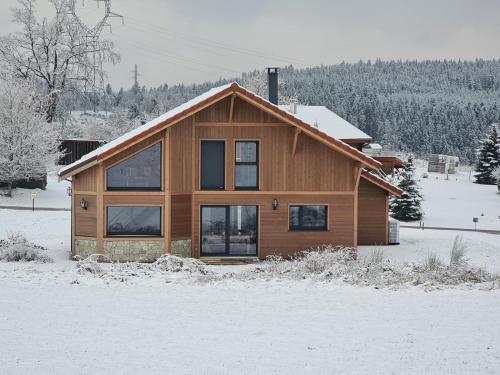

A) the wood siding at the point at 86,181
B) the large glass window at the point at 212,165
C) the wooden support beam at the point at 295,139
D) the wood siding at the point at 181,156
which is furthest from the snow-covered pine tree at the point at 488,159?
the wood siding at the point at 86,181

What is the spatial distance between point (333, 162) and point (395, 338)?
1213 centimetres

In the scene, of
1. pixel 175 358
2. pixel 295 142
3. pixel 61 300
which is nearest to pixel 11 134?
pixel 295 142

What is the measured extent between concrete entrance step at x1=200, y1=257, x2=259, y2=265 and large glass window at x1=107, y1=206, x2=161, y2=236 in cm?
188

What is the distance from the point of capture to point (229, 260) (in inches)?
913

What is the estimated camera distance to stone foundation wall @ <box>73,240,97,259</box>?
22703 millimetres

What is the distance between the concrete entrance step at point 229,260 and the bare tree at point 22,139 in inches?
760

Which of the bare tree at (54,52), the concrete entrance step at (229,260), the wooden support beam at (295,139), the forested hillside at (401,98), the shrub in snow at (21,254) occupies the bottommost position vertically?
the concrete entrance step at (229,260)

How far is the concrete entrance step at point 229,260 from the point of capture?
22.9m

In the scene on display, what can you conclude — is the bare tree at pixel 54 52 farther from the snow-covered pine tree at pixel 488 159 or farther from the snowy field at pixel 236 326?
the snow-covered pine tree at pixel 488 159

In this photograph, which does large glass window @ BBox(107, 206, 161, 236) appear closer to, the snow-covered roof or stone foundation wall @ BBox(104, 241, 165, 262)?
stone foundation wall @ BBox(104, 241, 165, 262)

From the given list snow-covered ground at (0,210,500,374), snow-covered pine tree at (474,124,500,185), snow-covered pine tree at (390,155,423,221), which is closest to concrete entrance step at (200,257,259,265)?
snow-covered ground at (0,210,500,374)

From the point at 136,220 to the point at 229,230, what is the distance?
10.5ft

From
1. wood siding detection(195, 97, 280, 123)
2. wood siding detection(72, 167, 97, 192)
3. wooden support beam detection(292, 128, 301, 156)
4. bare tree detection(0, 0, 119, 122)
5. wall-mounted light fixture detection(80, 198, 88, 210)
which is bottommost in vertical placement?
wall-mounted light fixture detection(80, 198, 88, 210)

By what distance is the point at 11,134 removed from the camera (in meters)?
39.0
